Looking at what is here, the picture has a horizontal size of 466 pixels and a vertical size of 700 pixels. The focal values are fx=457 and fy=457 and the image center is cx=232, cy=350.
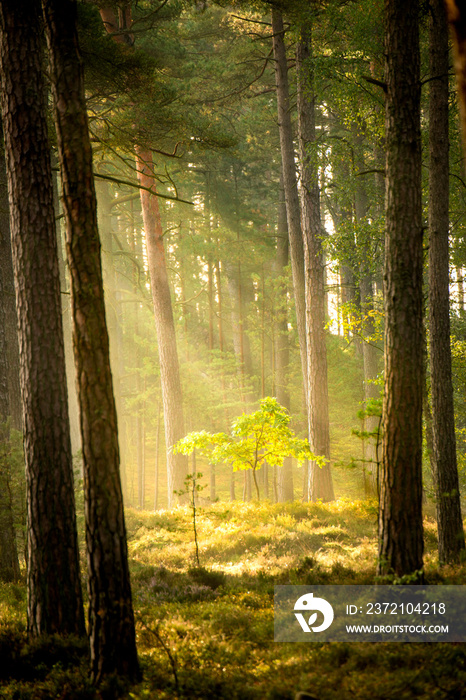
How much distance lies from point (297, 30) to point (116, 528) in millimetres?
11724

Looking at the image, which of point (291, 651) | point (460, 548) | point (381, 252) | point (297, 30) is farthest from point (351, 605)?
point (297, 30)

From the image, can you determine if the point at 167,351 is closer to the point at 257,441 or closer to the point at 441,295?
the point at 257,441

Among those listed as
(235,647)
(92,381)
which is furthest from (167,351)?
(235,647)

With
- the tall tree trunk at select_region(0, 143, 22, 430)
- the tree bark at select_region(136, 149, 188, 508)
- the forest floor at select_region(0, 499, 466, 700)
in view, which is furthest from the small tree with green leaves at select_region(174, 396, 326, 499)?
the tall tree trunk at select_region(0, 143, 22, 430)

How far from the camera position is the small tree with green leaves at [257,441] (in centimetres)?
1028

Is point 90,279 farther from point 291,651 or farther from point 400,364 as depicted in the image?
point 291,651

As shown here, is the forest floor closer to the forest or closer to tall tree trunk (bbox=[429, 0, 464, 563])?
the forest

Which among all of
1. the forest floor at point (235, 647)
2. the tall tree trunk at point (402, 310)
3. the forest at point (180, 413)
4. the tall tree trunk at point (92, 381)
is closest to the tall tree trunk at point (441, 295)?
the forest at point (180, 413)

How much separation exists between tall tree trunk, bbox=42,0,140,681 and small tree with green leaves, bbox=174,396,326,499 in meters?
6.13

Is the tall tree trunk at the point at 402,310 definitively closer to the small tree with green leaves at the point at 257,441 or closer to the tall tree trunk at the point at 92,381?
the tall tree trunk at the point at 92,381

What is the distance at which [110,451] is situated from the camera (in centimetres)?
416

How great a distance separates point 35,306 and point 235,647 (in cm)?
407

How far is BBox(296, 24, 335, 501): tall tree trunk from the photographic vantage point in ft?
37.8

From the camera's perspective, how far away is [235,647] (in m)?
4.50
